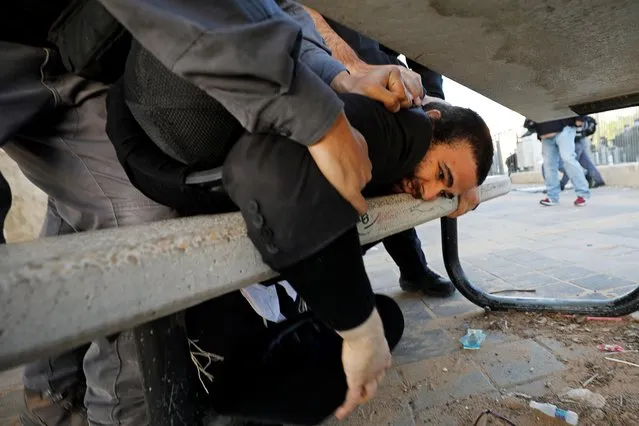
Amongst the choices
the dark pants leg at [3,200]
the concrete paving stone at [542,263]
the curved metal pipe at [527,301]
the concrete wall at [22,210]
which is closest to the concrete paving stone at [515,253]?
the concrete paving stone at [542,263]

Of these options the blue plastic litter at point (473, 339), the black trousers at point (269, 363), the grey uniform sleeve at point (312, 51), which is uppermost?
the grey uniform sleeve at point (312, 51)

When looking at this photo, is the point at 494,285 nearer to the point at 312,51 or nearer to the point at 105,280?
the point at 312,51

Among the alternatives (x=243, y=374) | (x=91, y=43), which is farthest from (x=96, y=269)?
(x=243, y=374)

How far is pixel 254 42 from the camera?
0.51m

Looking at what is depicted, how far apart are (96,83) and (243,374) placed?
762 millimetres

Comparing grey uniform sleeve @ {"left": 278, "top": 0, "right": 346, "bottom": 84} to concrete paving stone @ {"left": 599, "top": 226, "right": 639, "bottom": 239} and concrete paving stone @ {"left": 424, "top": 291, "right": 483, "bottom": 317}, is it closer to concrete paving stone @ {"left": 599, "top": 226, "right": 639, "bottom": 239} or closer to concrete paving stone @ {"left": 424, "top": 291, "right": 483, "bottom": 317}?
concrete paving stone @ {"left": 424, "top": 291, "right": 483, "bottom": 317}

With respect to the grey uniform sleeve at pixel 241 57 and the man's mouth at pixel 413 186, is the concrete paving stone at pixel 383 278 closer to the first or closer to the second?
the man's mouth at pixel 413 186

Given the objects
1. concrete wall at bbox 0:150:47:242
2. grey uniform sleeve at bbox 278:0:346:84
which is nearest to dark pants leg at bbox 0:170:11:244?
grey uniform sleeve at bbox 278:0:346:84

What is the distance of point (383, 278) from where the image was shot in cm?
261

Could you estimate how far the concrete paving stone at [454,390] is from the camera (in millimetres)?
1150

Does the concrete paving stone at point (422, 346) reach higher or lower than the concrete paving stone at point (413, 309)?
higher

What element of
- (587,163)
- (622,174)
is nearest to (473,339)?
(587,163)

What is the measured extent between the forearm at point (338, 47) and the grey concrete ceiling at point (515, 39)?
1.22ft

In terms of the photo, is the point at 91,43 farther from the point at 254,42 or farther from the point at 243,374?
the point at 243,374
